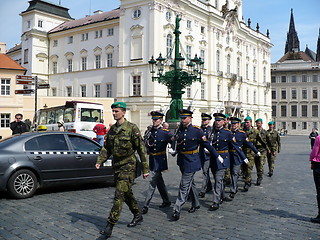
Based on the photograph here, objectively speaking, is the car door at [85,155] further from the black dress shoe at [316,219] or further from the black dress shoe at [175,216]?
the black dress shoe at [316,219]

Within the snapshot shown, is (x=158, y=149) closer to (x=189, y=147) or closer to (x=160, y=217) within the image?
(x=189, y=147)

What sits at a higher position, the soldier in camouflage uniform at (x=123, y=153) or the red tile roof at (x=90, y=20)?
the red tile roof at (x=90, y=20)

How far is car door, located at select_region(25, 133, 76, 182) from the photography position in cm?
854

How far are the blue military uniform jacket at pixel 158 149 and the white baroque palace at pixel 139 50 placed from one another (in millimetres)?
32030

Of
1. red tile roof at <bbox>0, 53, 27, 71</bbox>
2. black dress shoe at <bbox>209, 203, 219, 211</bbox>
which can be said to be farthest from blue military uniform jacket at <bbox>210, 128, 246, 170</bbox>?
red tile roof at <bbox>0, 53, 27, 71</bbox>

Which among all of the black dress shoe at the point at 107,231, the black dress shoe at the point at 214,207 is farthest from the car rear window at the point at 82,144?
the black dress shoe at the point at 107,231

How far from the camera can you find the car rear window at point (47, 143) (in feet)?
28.3

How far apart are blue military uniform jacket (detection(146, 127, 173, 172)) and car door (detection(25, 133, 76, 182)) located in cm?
261

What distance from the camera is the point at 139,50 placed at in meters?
41.0

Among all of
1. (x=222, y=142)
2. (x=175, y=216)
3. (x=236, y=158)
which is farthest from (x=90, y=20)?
(x=175, y=216)

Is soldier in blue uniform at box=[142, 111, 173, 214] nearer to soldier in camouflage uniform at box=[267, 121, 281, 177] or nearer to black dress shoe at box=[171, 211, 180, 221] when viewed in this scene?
black dress shoe at box=[171, 211, 180, 221]

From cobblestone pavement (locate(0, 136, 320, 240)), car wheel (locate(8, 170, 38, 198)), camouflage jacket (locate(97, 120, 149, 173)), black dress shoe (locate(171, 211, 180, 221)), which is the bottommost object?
cobblestone pavement (locate(0, 136, 320, 240))

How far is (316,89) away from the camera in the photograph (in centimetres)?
7912

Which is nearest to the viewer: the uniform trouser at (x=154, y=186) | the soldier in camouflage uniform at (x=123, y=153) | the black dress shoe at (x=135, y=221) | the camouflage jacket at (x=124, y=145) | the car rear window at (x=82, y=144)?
the soldier in camouflage uniform at (x=123, y=153)
